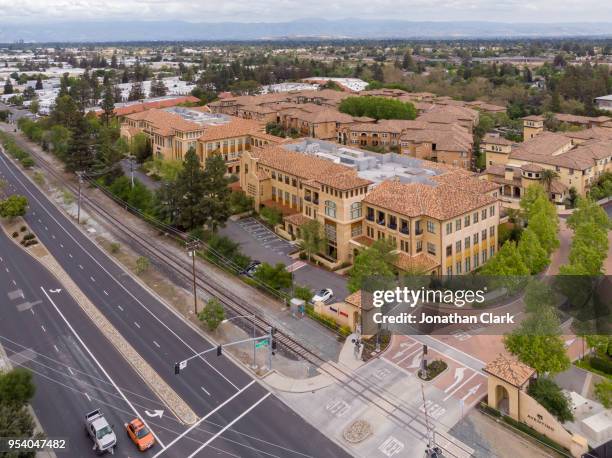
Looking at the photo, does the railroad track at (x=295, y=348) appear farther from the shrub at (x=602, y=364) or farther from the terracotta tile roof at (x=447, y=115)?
the terracotta tile roof at (x=447, y=115)

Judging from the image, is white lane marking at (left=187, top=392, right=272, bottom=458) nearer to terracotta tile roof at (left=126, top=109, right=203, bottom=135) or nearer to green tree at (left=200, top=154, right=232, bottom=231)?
green tree at (left=200, top=154, right=232, bottom=231)

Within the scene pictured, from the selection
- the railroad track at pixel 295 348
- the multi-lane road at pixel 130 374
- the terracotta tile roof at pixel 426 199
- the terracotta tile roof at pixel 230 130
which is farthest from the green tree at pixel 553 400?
the terracotta tile roof at pixel 230 130

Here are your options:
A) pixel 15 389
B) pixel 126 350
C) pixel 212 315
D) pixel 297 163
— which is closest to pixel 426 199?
pixel 297 163

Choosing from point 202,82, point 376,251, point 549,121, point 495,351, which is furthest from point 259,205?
point 202,82

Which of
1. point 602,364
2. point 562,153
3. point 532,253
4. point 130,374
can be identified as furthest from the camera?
point 562,153

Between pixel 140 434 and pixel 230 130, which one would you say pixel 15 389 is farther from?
pixel 230 130

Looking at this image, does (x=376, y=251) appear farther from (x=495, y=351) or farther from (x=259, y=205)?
(x=259, y=205)
